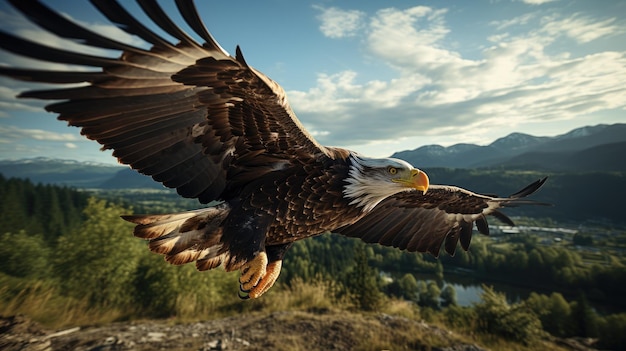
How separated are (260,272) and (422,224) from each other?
312cm

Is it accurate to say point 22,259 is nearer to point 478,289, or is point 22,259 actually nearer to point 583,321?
point 583,321

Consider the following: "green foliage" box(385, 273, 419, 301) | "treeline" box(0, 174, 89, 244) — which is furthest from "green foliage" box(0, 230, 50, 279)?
"green foliage" box(385, 273, 419, 301)

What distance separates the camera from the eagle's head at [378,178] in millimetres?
2744

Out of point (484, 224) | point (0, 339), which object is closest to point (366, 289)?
point (484, 224)

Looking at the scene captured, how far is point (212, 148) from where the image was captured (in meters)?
2.65

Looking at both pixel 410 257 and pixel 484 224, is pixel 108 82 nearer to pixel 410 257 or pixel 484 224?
pixel 484 224

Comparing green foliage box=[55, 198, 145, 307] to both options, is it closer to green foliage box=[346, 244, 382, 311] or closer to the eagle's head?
green foliage box=[346, 244, 382, 311]

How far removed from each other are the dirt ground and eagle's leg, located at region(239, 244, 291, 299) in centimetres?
583

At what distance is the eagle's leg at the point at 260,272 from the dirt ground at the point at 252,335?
583 centimetres

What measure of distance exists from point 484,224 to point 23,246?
20252mm

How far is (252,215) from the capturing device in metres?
2.61

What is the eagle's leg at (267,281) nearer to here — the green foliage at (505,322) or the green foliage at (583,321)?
the green foliage at (505,322)

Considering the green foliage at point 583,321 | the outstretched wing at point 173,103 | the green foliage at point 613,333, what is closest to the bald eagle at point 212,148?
the outstretched wing at point 173,103

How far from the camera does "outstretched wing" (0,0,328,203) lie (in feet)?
5.57
